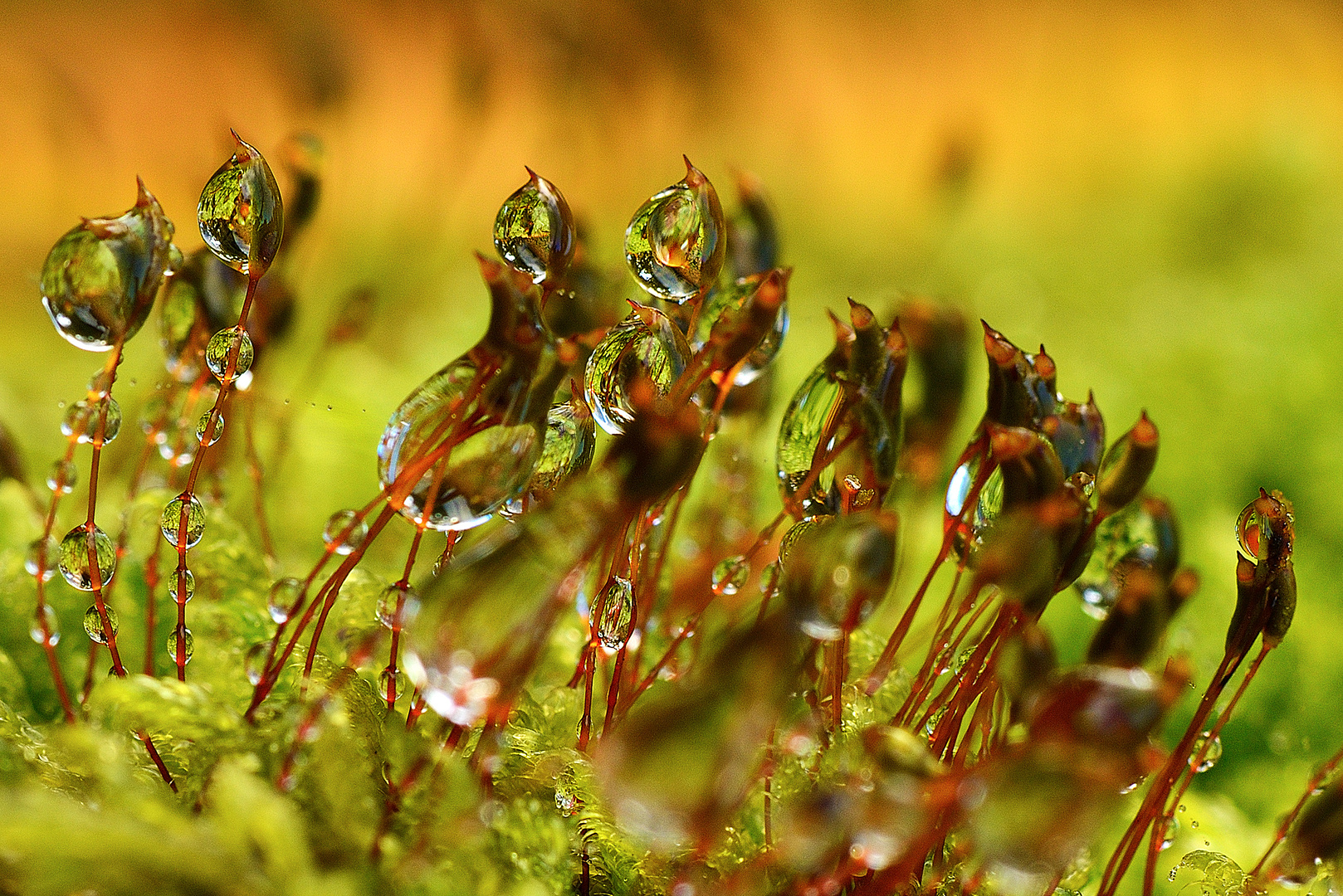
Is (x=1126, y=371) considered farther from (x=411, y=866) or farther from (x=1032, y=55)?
(x=1032, y=55)

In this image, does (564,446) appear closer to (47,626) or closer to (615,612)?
(615,612)

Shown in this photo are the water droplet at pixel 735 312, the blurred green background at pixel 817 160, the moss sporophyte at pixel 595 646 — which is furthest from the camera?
the blurred green background at pixel 817 160

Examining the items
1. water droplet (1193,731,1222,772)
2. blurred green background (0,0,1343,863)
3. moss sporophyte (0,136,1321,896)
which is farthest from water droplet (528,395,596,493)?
blurred green background (0,0,1343,863)

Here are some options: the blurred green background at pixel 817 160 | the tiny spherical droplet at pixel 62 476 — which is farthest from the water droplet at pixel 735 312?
the blurred green background at pixel 817 160

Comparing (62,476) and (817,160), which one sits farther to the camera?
(817,160)

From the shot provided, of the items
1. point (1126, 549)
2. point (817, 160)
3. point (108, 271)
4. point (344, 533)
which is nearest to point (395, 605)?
point (344, 533)

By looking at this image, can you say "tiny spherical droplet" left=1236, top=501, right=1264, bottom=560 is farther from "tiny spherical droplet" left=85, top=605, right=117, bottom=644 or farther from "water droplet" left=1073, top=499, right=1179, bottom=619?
"tiny spherical droplet" left=85, top=605, right=117, bottom=644

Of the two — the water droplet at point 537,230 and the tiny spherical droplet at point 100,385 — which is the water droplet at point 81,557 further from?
the water droplet at point 537,230
